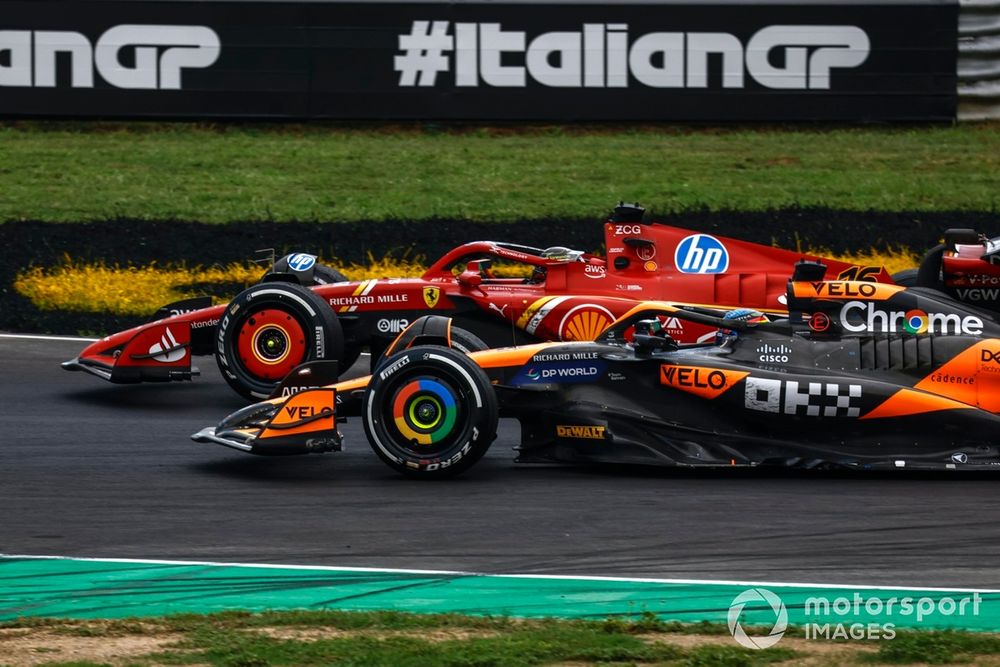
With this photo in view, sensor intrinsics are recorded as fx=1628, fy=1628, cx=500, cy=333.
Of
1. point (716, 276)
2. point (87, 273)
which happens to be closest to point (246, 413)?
point (716, 276)

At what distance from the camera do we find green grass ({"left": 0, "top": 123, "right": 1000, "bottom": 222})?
17.5 meters

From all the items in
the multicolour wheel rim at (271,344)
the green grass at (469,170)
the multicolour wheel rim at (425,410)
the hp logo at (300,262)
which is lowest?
the multicolour wheel rim at (425,410)

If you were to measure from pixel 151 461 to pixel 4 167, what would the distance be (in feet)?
35.5

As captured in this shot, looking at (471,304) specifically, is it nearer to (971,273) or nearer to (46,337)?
(971,273)

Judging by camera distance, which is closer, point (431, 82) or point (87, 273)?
point (87, 273)

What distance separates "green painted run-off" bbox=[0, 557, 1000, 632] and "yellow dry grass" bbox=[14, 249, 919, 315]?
7141 millimetres

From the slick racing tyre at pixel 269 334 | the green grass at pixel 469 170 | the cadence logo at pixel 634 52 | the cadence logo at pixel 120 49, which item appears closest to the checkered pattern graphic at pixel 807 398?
the slick racing tyre at pixel 269 334

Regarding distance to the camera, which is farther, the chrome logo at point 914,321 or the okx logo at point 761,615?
the chrome logo at point 914,321

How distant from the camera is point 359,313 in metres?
10.9

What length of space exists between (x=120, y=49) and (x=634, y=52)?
5941mm

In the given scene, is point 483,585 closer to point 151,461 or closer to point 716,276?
point 151,461

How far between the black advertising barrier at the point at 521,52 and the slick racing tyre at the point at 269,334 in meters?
8.91

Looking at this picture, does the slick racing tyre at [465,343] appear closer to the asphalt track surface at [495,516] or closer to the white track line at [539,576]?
the asphalt track surface at [495,516]

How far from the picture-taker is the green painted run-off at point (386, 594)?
6.28 meters
